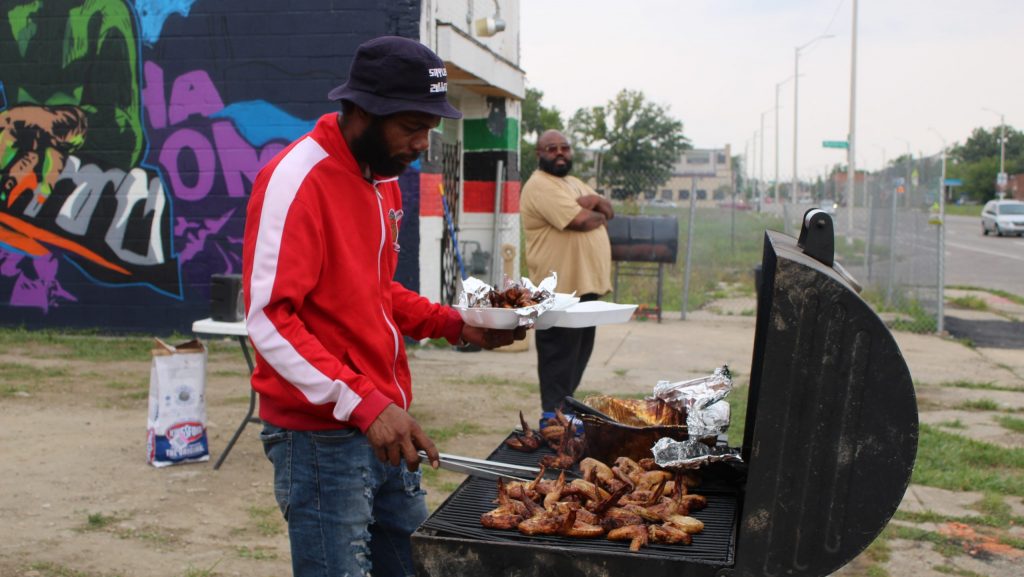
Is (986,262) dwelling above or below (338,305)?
below

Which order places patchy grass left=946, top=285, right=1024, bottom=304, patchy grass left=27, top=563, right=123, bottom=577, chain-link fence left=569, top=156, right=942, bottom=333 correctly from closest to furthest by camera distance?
patchy grass left=27, top=563, right=123, bottom=577 < chain-link fence left=569, top=156, right=942, bottom=333 < patchy grass left=946, top=285, right=1024, bottom=304

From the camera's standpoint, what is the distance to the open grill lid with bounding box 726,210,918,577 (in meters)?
2.56

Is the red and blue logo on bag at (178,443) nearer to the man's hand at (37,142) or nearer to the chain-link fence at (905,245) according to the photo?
the man's hand at (37,142)

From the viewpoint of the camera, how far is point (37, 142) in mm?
11727

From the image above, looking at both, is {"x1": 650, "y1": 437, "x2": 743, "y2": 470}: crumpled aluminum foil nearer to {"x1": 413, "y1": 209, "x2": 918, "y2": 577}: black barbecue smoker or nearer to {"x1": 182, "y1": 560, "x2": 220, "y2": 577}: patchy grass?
{"x1": 413, "y1": 209, "x2": 918, "y2": 577}: black barbecue smoker

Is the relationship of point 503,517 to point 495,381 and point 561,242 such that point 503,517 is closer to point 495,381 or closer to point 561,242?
point 561,242

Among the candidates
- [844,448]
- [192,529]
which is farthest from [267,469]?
[844,448]

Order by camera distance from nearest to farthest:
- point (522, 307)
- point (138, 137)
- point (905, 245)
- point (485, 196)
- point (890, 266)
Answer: point (522, 307) → point (138, 137) → point (485, 196) → point (905, 245) → point (890, 266)

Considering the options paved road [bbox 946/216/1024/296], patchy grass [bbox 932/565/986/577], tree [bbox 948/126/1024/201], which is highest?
tree [bbox 948/126/1024/201]

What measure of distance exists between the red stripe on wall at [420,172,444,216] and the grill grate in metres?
7.75

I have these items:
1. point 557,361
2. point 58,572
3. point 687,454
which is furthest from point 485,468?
point 557,361

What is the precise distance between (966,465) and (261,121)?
310 inches

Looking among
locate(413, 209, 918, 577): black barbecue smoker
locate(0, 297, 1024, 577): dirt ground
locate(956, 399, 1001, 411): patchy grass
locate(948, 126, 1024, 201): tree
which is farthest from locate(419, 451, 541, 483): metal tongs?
locate(948, 126, 1024, 201): tree

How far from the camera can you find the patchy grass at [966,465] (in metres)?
6.36
